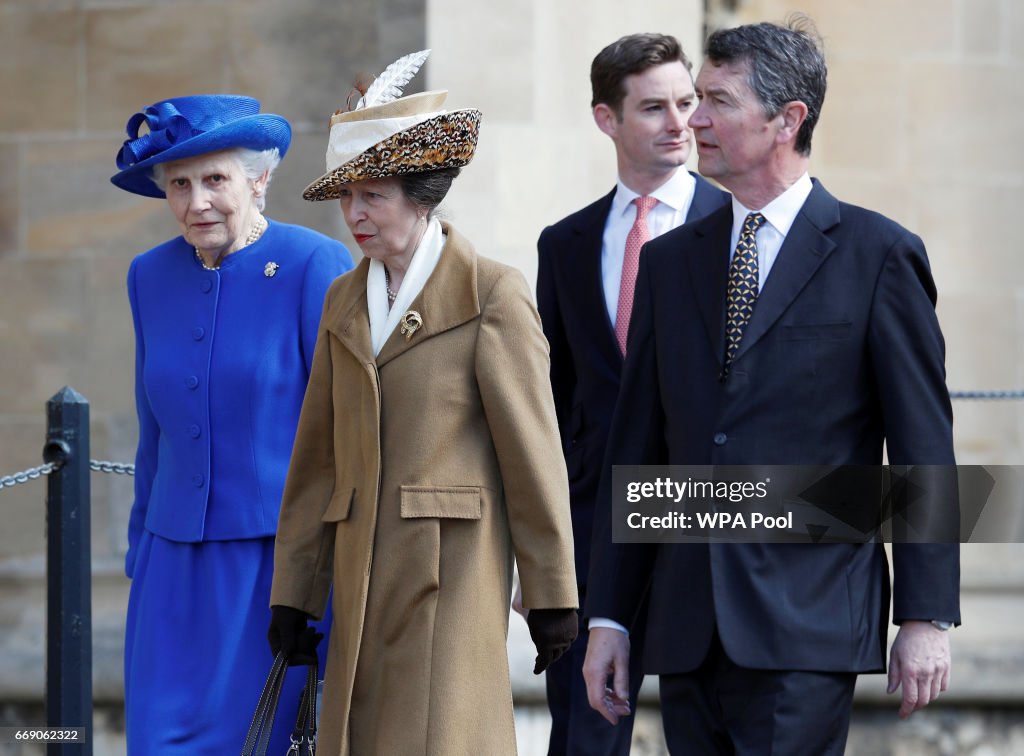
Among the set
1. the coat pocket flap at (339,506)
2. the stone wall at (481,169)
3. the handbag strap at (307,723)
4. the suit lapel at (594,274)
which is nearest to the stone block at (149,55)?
the stone wall at (481,169)

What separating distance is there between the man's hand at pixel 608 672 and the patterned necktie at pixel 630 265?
124cm

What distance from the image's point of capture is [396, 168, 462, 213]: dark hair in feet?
12.8

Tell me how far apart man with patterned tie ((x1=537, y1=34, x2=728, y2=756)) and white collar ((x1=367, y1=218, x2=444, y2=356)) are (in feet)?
3.60

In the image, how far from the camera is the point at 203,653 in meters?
4.30

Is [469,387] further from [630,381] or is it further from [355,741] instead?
[355,741]

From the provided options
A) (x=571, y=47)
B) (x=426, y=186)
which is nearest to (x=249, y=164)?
(x=426, y=186)

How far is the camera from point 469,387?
12.5 feet

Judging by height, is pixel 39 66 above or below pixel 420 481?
above

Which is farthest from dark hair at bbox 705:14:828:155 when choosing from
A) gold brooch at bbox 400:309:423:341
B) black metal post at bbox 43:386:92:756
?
black metal post at bbox 43:386:92:756

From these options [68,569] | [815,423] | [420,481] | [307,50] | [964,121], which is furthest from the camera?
[964,121]

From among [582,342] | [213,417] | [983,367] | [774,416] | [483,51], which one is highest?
[483,51]

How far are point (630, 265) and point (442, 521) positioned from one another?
4.98 feet

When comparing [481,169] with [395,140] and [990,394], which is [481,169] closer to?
[990,394]

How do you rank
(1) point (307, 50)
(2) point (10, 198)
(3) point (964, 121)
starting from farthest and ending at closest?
(3) point (964, 121), (2) point (10, 198), (1) point (307, 50)
